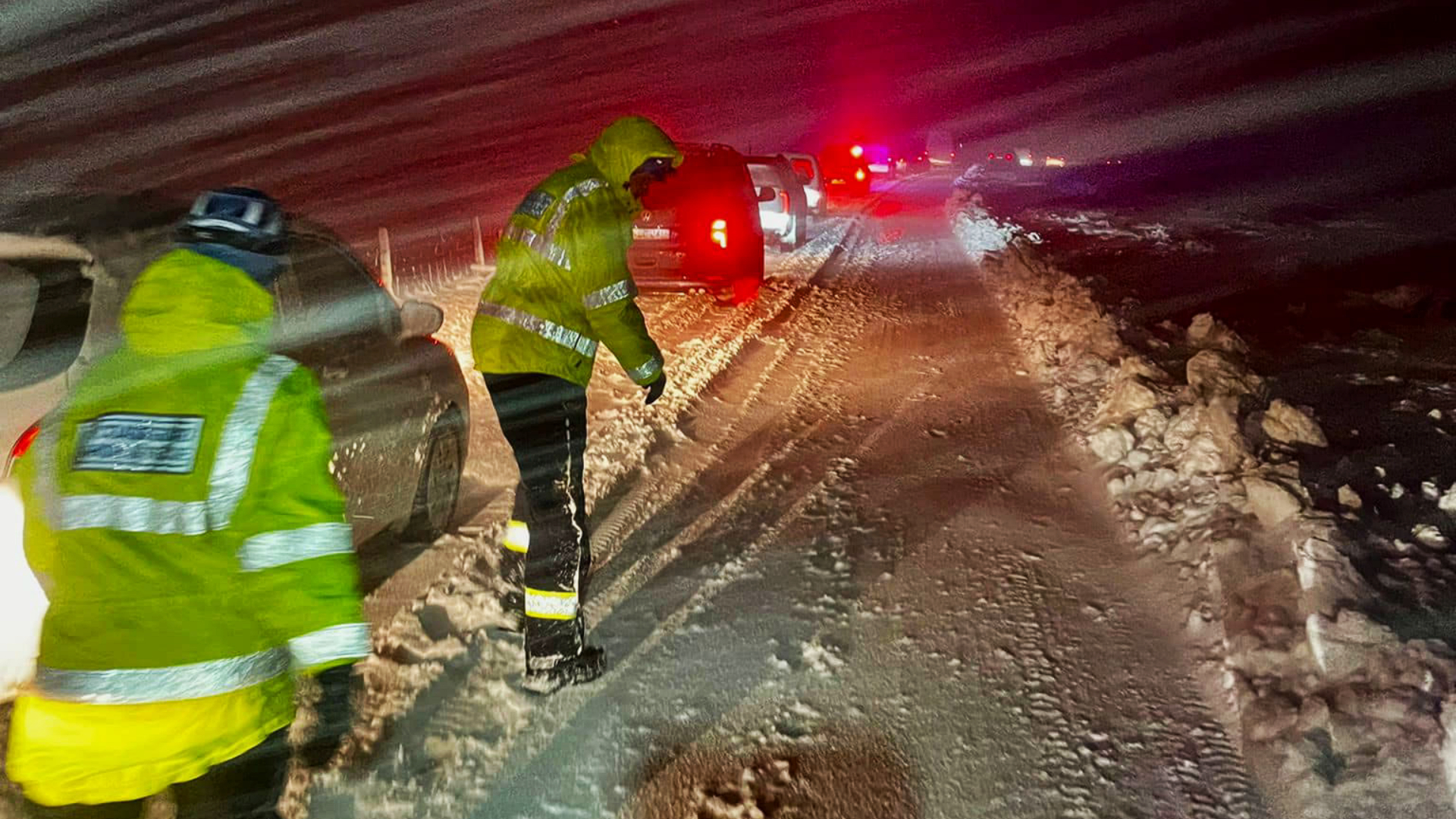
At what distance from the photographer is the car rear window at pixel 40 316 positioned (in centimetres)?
270

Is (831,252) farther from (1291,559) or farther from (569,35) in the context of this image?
(569,35)

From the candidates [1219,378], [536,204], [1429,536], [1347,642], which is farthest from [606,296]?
[1219,378]

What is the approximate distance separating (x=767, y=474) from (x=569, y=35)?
148ft

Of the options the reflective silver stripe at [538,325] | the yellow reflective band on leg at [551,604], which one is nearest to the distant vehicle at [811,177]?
the reflective silver stripe at [538,325]

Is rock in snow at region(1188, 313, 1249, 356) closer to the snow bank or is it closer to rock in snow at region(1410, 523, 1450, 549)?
the snow bank

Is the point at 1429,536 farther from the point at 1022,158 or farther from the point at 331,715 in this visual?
the point at 1022,158

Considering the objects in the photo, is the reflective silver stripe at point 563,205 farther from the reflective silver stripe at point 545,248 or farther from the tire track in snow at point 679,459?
the tire track in snow at point 679,459

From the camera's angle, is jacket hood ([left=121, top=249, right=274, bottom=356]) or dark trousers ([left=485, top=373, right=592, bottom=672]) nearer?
jacket hood ([left=121, top=249, right=274, bottom=356])

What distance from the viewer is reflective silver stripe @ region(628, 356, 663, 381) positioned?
3590 mm

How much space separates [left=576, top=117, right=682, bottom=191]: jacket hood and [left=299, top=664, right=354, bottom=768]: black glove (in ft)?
6.88

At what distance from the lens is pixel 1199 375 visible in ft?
18.7

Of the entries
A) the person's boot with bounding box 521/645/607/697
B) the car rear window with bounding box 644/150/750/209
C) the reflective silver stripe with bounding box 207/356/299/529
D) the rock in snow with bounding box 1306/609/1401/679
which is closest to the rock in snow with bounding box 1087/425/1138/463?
→ the rock in snow with bounding box 1306/609/1401/679

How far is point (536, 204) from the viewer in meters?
3.21

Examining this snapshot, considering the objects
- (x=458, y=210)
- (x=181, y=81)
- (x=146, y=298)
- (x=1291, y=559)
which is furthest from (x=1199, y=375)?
(x=181, y=81)
